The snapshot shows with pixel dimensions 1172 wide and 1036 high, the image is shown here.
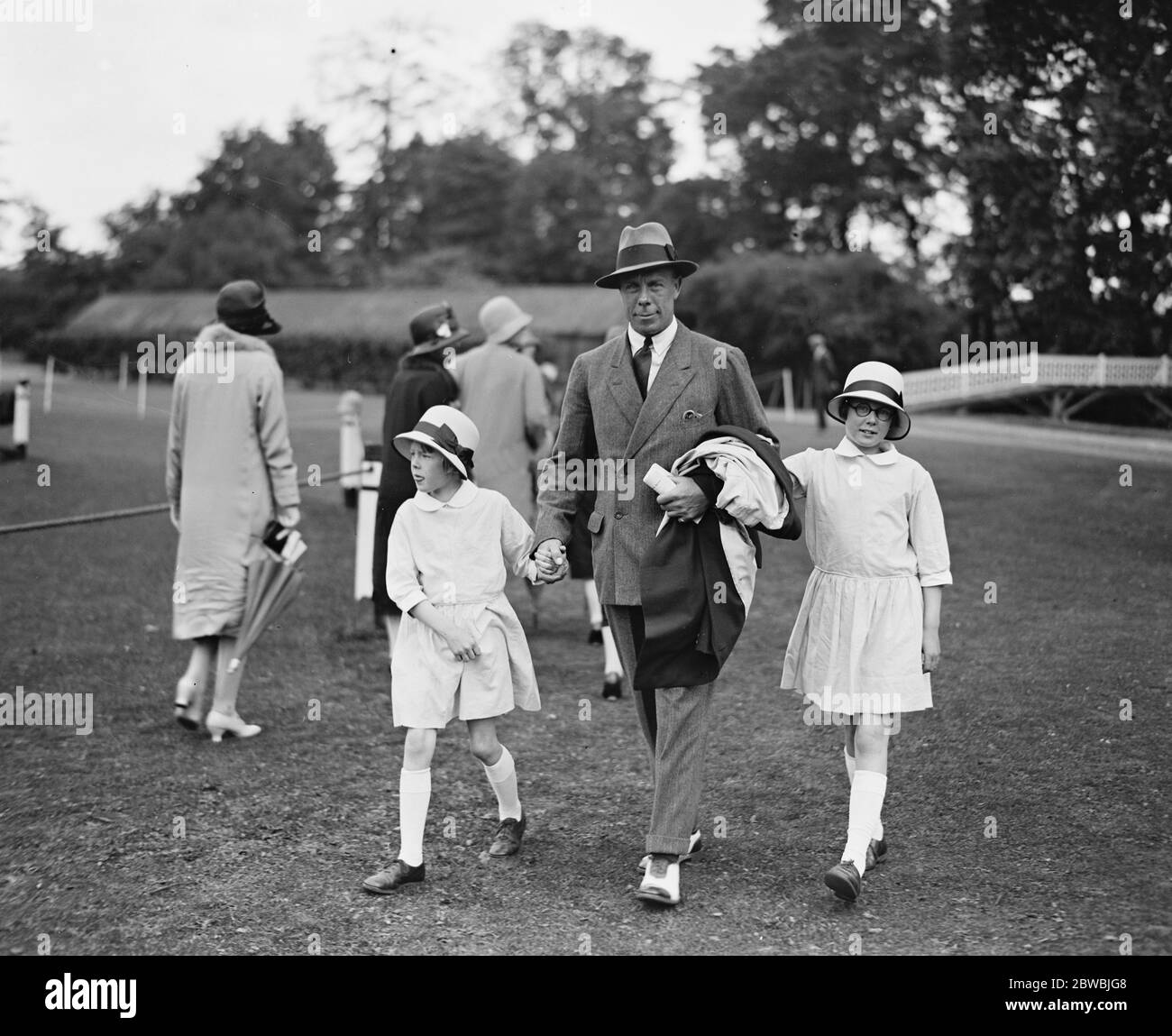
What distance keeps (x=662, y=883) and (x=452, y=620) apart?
1.18 meters

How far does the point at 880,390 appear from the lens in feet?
15.1

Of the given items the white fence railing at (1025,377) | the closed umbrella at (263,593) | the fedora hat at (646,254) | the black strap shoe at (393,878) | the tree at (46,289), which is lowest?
the black strap shoe at (393,878)

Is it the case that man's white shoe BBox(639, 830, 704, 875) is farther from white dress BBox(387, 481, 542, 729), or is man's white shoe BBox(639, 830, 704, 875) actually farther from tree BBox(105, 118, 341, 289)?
tree BBox(105, 118, 341, 289)

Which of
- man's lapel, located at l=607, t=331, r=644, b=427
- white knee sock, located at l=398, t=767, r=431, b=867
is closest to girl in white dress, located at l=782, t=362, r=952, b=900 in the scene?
man's lapel, located at l=607, t=331, r=644, b=427

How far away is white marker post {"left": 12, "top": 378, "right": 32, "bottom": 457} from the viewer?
701 inches

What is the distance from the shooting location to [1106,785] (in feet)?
17.9

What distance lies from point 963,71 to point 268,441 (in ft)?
32.6

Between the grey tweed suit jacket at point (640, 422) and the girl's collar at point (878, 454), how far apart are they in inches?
10.6

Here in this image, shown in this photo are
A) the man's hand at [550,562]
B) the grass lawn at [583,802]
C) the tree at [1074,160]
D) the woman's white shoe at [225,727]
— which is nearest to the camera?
the grass lawn at [583,802]

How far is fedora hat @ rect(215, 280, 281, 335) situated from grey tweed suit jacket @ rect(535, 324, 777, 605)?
8.01 ft

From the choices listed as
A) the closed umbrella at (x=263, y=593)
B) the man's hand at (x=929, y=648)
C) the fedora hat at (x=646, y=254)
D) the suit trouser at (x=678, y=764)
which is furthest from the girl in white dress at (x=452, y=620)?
the closed umbrella at (x=263, y=593)

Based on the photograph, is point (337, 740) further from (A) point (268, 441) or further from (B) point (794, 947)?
(B) point (794, 947)

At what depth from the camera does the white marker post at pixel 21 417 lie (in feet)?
58.4

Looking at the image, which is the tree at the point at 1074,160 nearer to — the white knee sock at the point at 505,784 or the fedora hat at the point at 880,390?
the fedora hat at the point at 880,390
